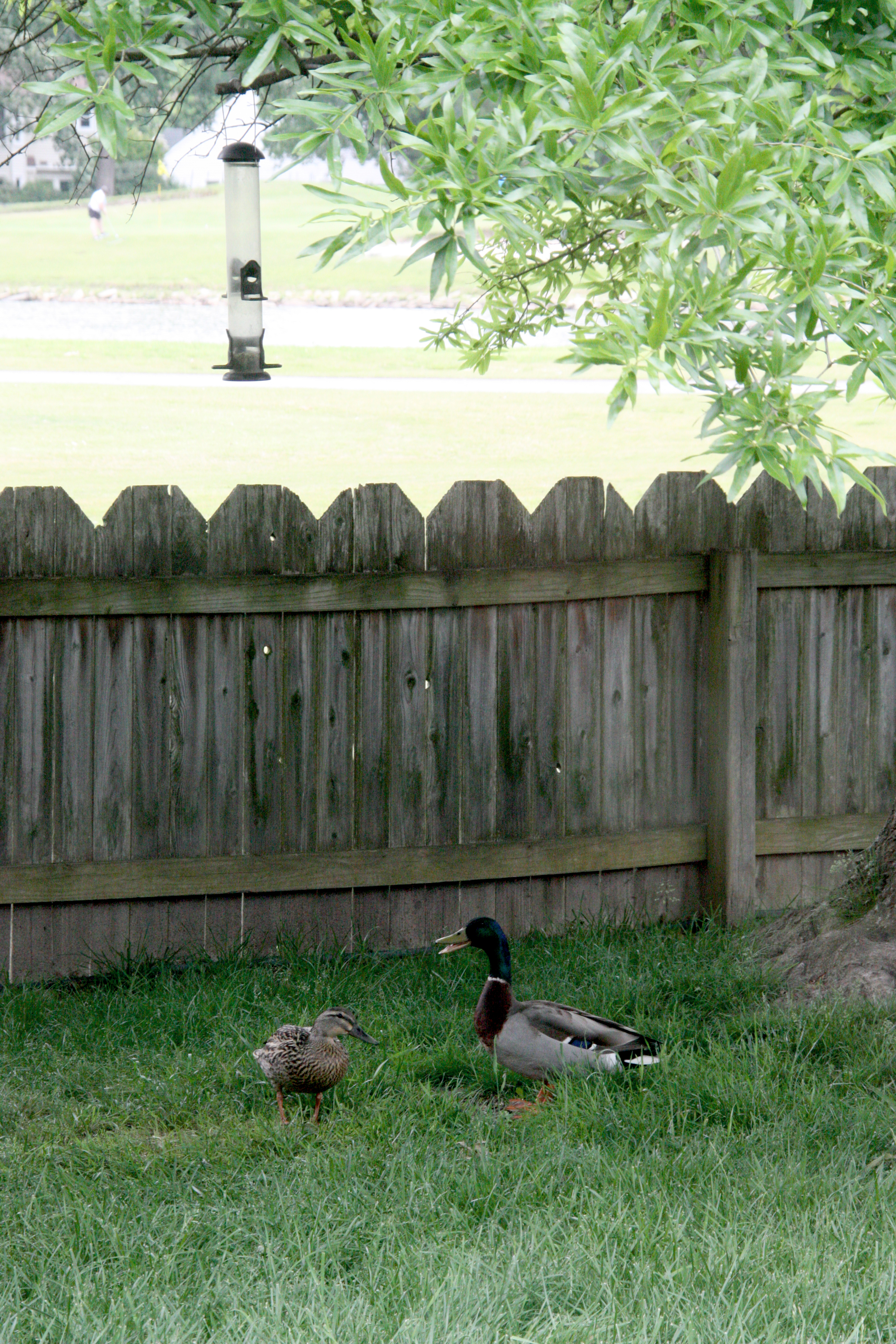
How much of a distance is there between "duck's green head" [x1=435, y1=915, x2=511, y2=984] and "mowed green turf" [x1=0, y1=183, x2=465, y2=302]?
26.3 metres

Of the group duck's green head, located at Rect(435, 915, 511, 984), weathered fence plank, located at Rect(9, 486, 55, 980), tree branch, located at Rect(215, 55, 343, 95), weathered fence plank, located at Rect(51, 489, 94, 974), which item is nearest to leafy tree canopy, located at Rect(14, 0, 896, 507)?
tree branch, located at Rect(215, 55, 343, 95)

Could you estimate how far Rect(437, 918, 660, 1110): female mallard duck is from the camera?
395 cm

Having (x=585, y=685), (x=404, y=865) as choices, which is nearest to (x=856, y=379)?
(x=585, y=685)

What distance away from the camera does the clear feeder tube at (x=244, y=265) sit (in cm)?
621

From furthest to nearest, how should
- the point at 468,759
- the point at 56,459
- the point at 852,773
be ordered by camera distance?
the point at 56,459
the point at 852,773
the point at 468,759

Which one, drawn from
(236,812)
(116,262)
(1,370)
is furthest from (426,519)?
(116,262)

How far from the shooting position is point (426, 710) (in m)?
5.54

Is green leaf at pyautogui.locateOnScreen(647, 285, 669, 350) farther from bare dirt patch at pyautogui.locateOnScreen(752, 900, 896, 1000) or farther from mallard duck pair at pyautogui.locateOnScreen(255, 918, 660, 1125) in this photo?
bare dirt patch at pyautogui.locateOnScreen(752, 900, 896, 1000)

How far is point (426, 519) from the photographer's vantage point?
18.0 feet

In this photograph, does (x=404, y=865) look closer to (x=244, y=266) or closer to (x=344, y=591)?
(x=344, y=591)

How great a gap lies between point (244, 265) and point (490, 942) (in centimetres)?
373

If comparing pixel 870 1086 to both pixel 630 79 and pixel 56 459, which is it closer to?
pixel 630 79

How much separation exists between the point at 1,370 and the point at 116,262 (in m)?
13.9

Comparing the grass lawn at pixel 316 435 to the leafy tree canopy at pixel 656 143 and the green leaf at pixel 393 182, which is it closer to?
the leafy tree canopy at pixel 656 143
